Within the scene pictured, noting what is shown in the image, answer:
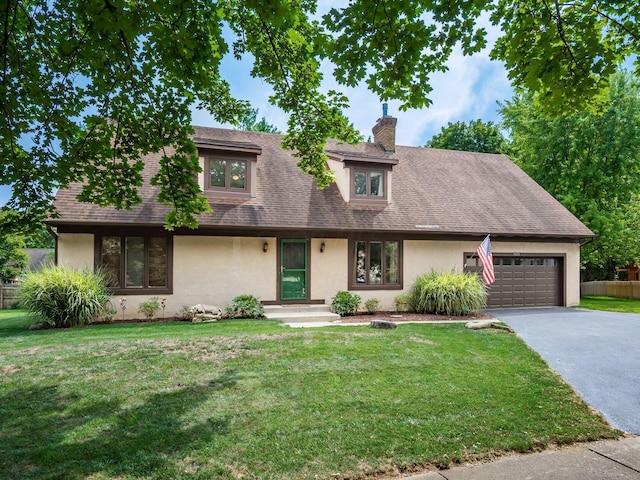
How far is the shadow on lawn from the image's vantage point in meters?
3.43

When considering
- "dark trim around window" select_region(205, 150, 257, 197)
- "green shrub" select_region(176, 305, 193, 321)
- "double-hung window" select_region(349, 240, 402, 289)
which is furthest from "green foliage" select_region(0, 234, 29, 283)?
"double-hung window" select_region(349, 240, 402, 289)

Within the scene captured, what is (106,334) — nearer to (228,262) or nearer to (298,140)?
(228,262)

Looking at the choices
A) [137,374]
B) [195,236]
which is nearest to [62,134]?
[137,374]

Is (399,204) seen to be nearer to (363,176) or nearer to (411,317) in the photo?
(363,176)

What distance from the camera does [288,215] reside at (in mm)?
12711

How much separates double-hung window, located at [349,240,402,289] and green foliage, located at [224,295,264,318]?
3.42m

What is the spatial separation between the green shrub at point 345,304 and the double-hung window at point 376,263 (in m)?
0.72

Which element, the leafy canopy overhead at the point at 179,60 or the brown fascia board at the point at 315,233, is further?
the brown fascia board at the point at 315,233

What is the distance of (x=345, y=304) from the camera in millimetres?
12477

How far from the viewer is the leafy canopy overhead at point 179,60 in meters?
4.75

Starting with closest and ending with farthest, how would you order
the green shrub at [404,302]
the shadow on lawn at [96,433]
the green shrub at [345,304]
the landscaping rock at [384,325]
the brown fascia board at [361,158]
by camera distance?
the shadow on lawn at [96,433] < the landscaping rock at [384,325] < the green shrub at [345,304] < the green shrub at [404,302] < the brown fascia board at [361,158]

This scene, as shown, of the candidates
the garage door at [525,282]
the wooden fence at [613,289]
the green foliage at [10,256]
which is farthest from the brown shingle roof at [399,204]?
the green foliage at [10,256]

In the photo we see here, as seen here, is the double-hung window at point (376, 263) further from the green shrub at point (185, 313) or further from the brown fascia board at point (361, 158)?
the green shrub at point (185, 313)

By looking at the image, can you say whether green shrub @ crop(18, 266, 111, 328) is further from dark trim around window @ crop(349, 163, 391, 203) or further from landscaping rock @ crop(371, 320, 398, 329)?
dark trim around window @ crop(349, 163, 391, 203)
